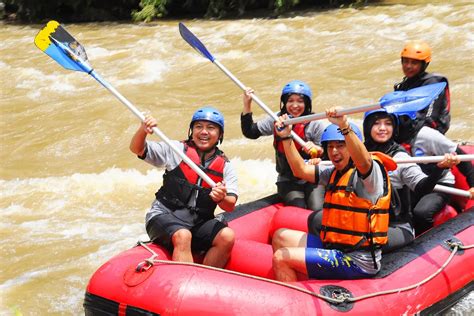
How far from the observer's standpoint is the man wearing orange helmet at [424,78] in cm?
452

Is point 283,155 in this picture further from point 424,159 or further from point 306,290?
point 306,290

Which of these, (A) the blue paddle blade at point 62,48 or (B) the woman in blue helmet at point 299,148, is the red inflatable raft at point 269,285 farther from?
(A) the blue paddle blade at point 62,48

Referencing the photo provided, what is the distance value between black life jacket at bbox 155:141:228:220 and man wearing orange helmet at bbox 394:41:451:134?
1.60 metres

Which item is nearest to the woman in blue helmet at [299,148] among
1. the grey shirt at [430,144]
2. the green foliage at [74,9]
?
the grey shirt at [430,144]

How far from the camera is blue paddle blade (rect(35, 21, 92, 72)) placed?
4141 mm

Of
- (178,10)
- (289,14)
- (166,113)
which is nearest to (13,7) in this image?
(178,10)

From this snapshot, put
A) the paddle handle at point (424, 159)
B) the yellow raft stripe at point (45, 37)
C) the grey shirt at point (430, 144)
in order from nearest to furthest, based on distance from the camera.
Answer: the paddle handle at point (424, 159) < the grey shirt at point (430, 144) < the yellow raft stripe at point (45, 37)

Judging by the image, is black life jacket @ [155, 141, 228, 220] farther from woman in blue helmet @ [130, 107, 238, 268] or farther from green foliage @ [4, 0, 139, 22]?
green foliage @ [4, 0, 139, 22]

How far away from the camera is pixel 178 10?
53.3 feet

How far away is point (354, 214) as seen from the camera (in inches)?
126

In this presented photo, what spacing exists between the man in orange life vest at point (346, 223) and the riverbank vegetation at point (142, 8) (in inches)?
445

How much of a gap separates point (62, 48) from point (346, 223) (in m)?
2.10

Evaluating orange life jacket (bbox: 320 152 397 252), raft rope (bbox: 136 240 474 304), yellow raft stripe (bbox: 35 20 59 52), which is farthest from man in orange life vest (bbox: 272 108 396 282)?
yellow raft stripe (bbox: 35 20 59 52)

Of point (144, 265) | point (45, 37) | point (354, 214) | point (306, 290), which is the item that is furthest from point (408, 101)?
point (45, 37)
